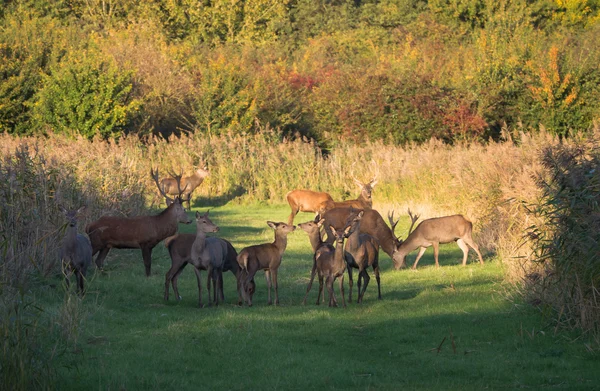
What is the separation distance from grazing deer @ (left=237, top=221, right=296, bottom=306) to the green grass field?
33cm

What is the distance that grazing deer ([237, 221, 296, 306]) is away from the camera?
41.2ft

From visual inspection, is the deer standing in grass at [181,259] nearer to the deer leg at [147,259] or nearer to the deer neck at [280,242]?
the deer neck at [280,242]

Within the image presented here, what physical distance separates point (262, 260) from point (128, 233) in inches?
130

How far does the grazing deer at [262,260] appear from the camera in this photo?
12.6 metres

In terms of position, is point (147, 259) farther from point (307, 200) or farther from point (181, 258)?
point (307, 200)

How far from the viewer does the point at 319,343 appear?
9922 millimetres

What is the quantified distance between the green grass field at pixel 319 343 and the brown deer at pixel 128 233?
1.04 meters

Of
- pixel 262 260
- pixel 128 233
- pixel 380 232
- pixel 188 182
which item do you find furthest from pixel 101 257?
pixel 188 182

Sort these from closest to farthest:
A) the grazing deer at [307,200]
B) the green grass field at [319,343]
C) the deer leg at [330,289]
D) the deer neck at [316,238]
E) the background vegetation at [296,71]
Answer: the green grass field at [319,343], the deer leg at [330,289], the deer neck at [316,238], the grazing deer at [307,200], the background vegetation at [296,71]

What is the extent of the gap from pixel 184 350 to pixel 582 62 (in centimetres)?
3316

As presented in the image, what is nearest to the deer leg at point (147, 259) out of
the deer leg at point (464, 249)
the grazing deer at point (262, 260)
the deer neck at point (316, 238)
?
the grazing deer at point (262, 260)

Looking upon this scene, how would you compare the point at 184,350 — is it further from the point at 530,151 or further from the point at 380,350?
the point at 530,151

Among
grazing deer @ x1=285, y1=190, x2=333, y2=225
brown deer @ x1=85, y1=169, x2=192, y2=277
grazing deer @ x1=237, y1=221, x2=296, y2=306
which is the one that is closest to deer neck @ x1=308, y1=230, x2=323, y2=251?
grazing deer @ x1=237, y1=221, x2=296, y2=306

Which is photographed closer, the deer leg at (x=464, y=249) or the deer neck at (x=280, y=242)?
the deer neck at (x=280, y=242)
